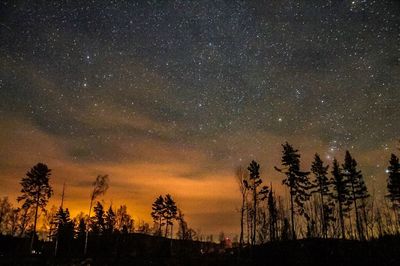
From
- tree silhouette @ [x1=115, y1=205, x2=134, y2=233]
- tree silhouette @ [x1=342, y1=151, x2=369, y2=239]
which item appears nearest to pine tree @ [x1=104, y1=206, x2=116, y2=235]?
tree silhouette @ [x1=115, y1=205, x2=134, y2=233]

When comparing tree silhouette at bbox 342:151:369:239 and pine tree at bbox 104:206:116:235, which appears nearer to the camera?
tree silhouette at bbox 342:151:369:239

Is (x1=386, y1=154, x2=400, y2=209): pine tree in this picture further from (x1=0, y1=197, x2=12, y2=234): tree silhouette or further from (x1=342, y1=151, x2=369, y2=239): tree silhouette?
(x1=0, y1=197, x2=12, y2=234): tree silhouette

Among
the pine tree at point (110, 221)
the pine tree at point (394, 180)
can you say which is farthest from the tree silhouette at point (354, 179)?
the pine tree at point (110, 221)

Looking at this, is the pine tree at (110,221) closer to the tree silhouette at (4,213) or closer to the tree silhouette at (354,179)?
the tree silhouette at (4,213)

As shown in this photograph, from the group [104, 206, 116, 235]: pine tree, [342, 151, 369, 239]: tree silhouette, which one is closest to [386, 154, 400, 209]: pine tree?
[342, 151, 369, 239]: tree silhouette

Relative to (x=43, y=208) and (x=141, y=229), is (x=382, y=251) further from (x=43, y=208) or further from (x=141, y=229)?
(x=141, y=229)

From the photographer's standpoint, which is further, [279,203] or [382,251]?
[279,203]

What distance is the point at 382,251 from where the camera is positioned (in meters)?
11.1

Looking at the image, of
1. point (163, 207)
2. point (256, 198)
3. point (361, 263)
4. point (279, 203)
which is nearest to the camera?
point (361, 263)

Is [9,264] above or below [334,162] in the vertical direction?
below

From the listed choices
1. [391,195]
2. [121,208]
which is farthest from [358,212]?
[121,208]

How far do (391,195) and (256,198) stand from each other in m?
22.3

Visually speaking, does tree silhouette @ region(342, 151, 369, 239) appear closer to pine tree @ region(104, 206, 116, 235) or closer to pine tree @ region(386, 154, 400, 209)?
pine tree @ region(386, 154, 400, 209)

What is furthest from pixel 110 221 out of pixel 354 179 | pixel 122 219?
pixel 354 179
